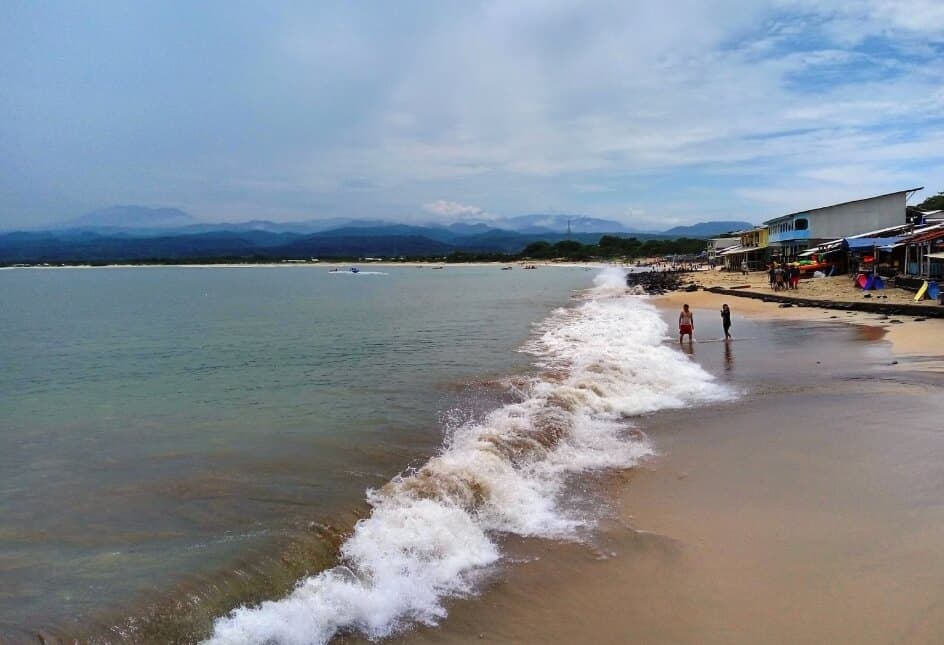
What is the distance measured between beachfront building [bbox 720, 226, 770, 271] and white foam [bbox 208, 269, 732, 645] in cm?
5424

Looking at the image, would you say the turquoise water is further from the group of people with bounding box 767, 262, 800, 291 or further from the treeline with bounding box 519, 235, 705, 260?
the treeline with bounding box 519, 235, 705, 260

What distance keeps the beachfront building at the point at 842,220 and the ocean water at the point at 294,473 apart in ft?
125

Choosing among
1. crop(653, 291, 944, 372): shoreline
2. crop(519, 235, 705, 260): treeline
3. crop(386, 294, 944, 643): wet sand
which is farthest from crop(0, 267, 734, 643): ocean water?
crop(519, 235, 705, 260): treeline

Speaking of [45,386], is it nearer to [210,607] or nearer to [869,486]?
[210,607]

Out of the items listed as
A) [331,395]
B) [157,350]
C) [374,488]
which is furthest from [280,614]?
[157,350]

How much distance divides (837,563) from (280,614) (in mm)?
4951

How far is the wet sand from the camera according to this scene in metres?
5.11

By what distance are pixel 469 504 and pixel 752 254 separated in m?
68.6

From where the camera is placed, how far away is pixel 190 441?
11.5 metres

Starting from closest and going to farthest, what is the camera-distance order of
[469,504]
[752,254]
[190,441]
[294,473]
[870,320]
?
[469,504] < [294,473] < [190,441] < [870,320] < [752,254]

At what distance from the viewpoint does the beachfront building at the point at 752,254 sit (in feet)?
217

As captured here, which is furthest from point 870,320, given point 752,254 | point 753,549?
point 752,254

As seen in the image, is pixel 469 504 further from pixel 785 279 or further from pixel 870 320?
pixel 785 279

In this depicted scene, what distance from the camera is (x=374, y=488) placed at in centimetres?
843
